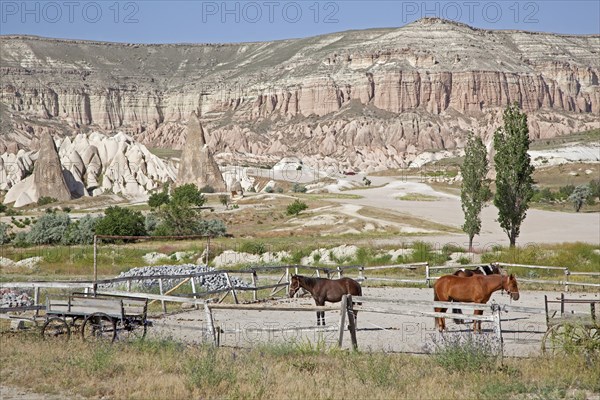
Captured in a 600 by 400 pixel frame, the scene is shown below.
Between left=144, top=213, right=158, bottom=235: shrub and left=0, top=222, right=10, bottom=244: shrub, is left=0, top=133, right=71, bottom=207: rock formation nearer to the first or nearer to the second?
left=0, top=222, right=10, bottom=244: shrub

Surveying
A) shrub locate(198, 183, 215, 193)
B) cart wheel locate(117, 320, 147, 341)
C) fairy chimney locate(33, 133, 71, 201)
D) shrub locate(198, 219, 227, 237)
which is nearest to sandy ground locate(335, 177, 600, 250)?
shrub locate(198, 219, 227, 237)

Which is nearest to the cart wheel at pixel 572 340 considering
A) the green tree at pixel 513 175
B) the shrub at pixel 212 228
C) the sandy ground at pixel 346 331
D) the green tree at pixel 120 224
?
the sandy ground at pixel 346 331

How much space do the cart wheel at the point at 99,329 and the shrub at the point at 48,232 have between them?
35571 mm

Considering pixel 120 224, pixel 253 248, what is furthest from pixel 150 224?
pixel 253 248

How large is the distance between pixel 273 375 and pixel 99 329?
189 inches

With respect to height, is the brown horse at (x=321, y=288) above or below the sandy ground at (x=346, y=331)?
above

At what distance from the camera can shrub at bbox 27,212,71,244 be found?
50031 mm

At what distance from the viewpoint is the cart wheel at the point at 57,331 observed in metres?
14.8

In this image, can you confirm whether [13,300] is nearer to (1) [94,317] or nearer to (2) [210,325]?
(1) [94,317]

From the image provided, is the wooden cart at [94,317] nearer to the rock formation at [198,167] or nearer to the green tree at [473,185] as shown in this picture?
the green tree at [473,185]

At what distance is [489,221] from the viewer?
6144 cm

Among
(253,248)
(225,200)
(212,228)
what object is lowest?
(253,248)

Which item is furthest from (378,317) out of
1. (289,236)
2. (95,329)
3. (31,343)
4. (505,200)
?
(289,236)

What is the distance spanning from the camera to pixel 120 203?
277 feet
